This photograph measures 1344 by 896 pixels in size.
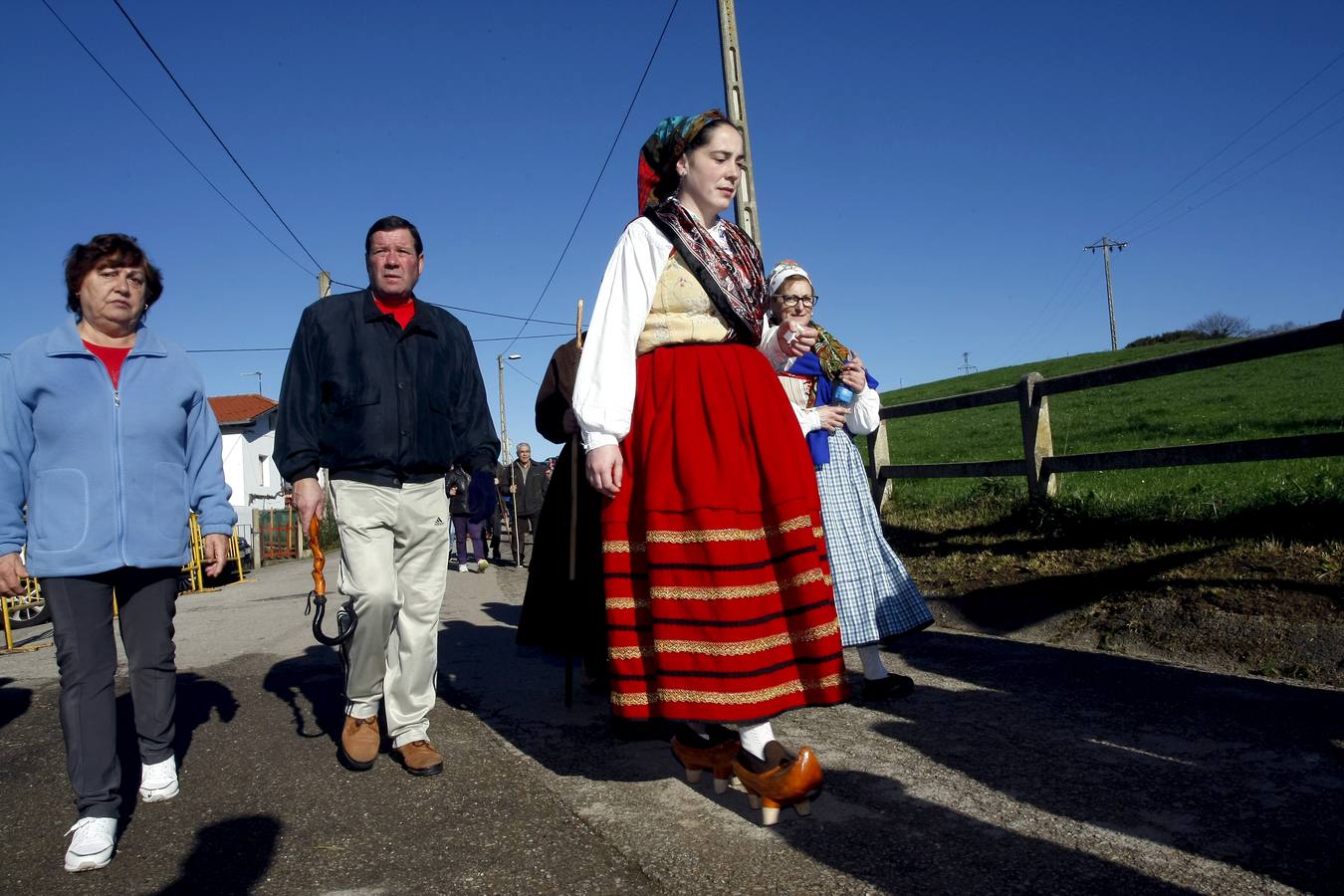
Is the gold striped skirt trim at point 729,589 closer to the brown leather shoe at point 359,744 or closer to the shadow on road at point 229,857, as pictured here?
the shadow on road at point 229,857

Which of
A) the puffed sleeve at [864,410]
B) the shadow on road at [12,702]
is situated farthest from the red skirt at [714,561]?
the shadow on road at [12,702]

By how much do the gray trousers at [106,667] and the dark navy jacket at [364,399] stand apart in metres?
0.62

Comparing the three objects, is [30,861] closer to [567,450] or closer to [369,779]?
[369,779]

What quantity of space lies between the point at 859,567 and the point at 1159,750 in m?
1.35

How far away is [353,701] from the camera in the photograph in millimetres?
3770

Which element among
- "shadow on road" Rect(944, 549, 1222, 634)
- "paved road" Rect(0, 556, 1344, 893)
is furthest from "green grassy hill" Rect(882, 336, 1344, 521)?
"paved road" Rect(0, 556, 1344, 893)

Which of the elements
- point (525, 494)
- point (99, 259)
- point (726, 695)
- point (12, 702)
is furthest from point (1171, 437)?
point (99, 259)

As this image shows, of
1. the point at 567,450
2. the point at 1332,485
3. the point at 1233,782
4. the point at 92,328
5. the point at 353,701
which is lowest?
the point at 1233,782

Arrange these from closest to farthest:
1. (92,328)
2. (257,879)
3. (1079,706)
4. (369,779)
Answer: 1. (257,879)
2. (92,328)
3. (369,779)
4. (1079,706)

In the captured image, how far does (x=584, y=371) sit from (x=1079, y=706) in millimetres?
2544

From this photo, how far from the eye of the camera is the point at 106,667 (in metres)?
3.10

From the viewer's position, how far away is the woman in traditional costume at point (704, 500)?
2783 mm

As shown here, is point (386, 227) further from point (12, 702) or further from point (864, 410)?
point (12, 702)

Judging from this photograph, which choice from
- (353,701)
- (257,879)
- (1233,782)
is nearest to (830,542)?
(1233,782)
